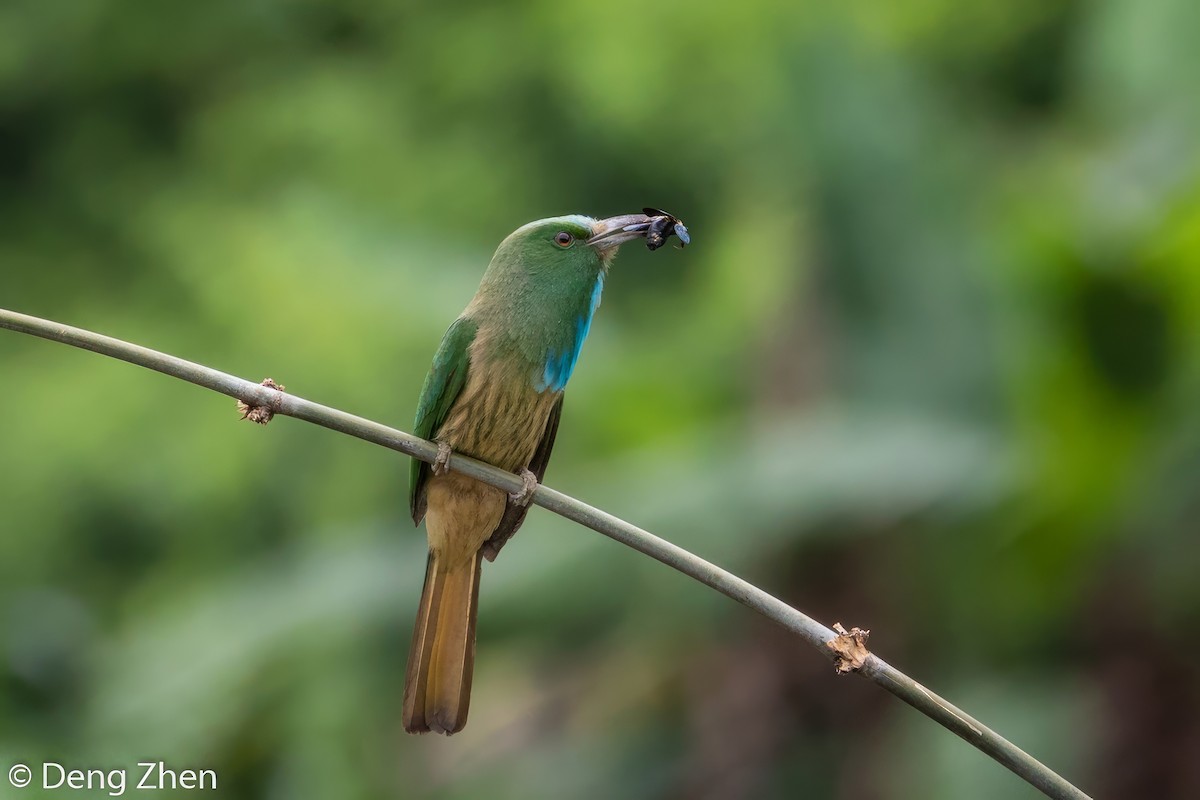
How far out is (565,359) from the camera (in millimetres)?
2637

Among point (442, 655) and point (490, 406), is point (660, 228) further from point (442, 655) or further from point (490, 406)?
point (442, 655)

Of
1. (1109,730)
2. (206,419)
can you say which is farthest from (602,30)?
(1109,730)

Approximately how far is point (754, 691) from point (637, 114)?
3380 mm

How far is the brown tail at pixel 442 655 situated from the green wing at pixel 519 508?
0.07 m

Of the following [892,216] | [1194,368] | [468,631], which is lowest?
[468,631]

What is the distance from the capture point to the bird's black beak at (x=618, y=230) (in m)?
2.42

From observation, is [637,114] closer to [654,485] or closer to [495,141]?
[495,141]

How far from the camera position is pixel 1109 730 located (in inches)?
144

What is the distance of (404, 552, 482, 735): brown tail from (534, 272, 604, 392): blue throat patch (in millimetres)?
392

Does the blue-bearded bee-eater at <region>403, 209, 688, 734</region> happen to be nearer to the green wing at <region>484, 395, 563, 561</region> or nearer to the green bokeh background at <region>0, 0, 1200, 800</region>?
the green wing at <region>484, 395, 563, 561</region>

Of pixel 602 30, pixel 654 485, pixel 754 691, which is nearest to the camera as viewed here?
pixel 754 691

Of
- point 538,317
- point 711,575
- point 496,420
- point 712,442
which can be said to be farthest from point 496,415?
point 712,442

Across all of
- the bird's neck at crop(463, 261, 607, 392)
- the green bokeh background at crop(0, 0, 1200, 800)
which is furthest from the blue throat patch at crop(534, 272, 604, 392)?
the green bokeh background at crop(0, 0, 1200, 800)

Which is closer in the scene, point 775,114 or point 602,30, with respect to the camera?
point 775,114
